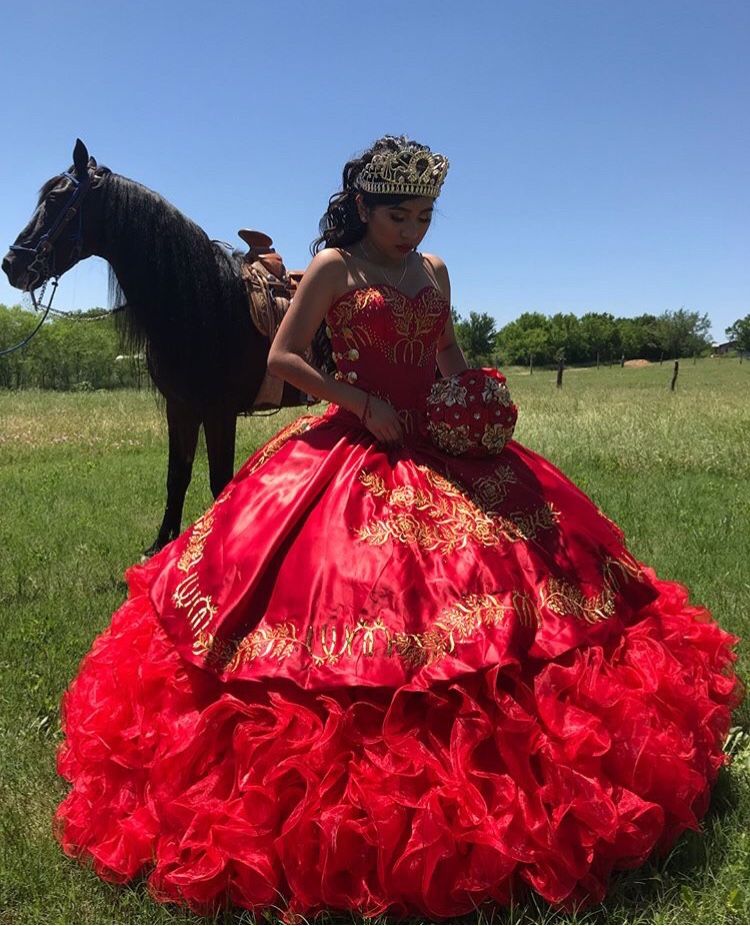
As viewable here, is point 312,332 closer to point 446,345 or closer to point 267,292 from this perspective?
point 446,345

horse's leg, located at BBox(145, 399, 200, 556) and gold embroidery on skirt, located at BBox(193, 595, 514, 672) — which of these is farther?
horse's leg, located at BBox(145, 399, 200, 556)

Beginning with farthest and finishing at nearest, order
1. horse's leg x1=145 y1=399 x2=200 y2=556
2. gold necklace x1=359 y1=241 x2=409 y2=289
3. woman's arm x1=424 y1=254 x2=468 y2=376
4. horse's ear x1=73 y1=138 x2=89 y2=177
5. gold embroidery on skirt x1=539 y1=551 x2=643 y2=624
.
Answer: horse's leg x1=145 y1=399 x2=200 y2=556 → horse's ear x1=73 y1=138 x2=89 y2=177 → woman's arm x1=424 y1=254 x2=468 y2=376 → gold necklace x1=359 y1=241 x2=409 y2=289 → gold embroidery on skirt x1=539 y1=551 x2=643 y2=624

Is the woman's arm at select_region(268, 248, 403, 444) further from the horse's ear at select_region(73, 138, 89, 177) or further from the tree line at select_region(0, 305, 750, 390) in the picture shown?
the tree line at select_region(0, 305, 750, 390)

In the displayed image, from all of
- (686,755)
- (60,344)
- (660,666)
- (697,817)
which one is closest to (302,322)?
(660,666)

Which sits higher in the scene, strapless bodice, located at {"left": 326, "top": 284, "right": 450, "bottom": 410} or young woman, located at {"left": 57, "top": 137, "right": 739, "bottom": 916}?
strapless bodice, located at {"left": 326, "top": 284, "right": 450, "bottom": 410}

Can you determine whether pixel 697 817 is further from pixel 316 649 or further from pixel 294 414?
pixel 294 414

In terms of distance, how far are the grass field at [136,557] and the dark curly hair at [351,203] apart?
8.64 feet

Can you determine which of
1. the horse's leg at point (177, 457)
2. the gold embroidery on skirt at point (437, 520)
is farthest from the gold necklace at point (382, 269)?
the horse's leg at point (177, 457)

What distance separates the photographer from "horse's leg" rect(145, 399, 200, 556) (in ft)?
20.9

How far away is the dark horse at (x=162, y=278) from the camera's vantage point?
577 cm

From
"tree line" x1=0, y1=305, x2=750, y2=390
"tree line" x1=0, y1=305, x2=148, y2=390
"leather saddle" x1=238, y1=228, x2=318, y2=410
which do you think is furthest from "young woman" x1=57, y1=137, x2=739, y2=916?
"tree line" x1=0, y1=305, x2=750, y2=390

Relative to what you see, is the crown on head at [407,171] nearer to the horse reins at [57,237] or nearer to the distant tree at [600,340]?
the horse reins at [57,237]

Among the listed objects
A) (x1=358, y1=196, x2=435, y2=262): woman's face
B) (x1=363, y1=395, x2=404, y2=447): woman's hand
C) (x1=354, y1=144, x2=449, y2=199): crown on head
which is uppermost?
(x1=354, y1=144, x2=449, y2=199): crown on head

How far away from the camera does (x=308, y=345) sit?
3311mm
